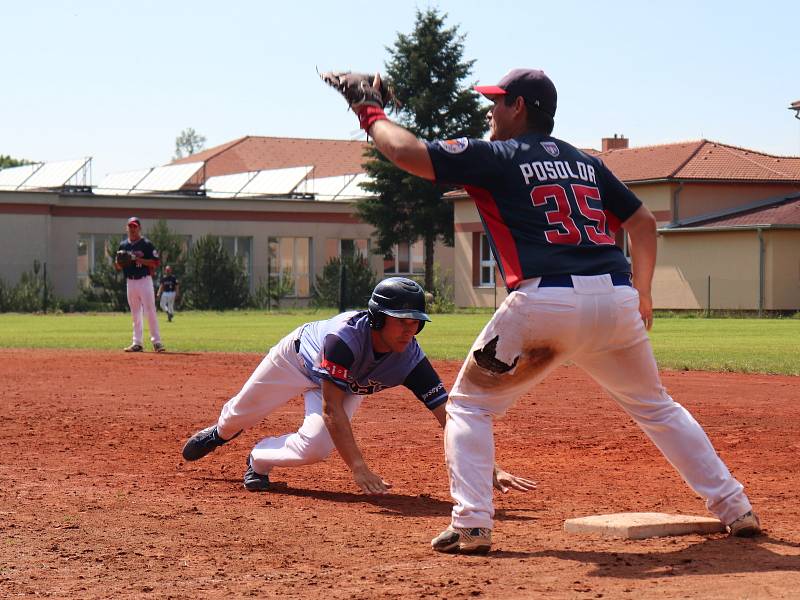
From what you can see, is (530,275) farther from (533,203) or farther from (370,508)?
(370,508)

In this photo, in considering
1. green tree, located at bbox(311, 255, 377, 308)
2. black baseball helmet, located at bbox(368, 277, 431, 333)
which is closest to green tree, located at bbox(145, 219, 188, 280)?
green tree, located at bbox(311, 255, 377, 308)

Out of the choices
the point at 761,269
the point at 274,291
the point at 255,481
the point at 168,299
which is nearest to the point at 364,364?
the point at 255,481

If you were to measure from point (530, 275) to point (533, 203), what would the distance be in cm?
29

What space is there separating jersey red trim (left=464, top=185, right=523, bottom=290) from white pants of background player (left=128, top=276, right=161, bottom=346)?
13789 mm

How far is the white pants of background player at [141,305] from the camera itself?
60.7ft

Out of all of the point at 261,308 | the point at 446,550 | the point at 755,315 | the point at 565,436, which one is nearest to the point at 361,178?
the point at 261,308

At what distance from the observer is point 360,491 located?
23.5 feet

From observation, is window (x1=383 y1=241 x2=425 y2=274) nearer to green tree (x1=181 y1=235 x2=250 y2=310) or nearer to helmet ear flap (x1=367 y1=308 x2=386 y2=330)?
green tree (x1=181 y1=235 x2=250 y2=310)

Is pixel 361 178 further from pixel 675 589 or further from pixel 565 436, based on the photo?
pixel 675 589

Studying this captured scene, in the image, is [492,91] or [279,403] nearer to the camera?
[492,91]

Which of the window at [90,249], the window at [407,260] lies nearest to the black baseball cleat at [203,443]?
the window at [90,249]

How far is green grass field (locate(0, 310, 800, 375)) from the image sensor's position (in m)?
16.3

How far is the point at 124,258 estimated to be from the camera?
18.2 meters

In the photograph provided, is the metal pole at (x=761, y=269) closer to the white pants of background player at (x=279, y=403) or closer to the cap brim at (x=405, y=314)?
the white pants of background player at (x=279, y=403)
